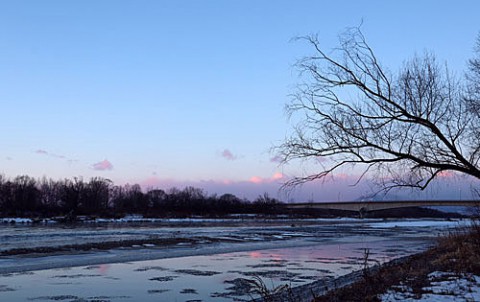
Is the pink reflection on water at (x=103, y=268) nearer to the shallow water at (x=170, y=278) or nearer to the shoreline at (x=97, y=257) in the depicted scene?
the shallow water at (x=170, y=278)

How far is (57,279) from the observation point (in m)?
15.7

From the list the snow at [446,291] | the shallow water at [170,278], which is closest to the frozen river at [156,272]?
the shallow water at [170,278]

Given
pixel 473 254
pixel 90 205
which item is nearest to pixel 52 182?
pixel 90 205

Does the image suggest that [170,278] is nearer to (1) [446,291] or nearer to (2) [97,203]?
(1) [446,291]

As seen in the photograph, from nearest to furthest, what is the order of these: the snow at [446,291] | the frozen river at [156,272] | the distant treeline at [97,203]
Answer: the snow at [446,291]
the frozen river at [156,272]
the distant treeline at [97,203]

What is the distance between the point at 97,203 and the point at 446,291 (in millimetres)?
132002

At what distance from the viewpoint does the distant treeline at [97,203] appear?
362 ft

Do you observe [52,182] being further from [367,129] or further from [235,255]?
[367,129]

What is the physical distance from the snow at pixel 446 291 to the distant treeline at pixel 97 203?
8166 cm

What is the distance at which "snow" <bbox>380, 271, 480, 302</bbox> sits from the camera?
8.77 m

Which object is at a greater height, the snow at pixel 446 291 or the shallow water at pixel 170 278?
the snow at pixel 446 291

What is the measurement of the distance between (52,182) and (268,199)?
7756 cm

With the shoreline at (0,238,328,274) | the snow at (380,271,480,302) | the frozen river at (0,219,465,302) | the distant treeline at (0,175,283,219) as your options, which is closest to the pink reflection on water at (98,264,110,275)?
the frozen river at (0,219,465,302)

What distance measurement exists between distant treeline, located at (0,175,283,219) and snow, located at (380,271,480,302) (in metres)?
81.7
